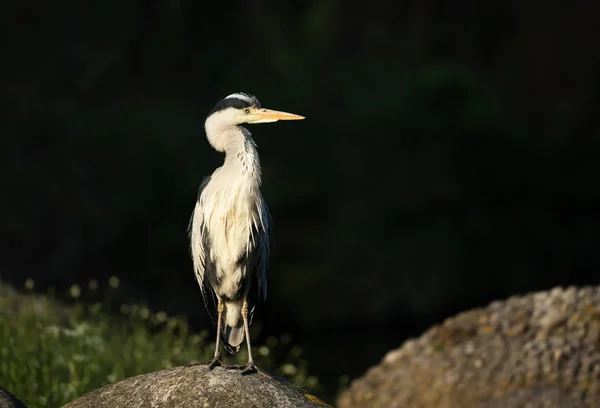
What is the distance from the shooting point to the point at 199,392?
14.1 feet

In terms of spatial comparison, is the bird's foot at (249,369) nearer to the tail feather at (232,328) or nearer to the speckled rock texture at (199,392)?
the speckled rock texture at (199,392)

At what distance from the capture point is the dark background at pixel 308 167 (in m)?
13.0

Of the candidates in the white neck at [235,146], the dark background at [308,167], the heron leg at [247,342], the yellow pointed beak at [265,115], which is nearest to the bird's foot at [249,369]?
the heron leg at [247,342]

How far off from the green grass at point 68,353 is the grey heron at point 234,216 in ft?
5.05

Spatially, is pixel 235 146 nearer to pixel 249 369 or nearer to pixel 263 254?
pixel 263 254

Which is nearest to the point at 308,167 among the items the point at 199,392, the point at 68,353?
the point at 68,353

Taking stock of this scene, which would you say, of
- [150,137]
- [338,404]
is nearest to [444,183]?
[150,137]

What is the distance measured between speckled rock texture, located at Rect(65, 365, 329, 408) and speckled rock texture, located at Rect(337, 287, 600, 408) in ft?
10.1

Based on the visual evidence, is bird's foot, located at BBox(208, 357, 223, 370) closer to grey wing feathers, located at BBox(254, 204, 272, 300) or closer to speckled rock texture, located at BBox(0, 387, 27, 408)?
grey wing feathers, located at BBox(254, 204, 272, 300)

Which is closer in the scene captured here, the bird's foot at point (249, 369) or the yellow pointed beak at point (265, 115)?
the bird's foot at point (249, 369)

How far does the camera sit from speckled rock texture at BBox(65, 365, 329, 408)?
168 inches

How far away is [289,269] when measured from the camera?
1330cm

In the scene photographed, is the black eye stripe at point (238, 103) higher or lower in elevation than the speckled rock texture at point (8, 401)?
higher

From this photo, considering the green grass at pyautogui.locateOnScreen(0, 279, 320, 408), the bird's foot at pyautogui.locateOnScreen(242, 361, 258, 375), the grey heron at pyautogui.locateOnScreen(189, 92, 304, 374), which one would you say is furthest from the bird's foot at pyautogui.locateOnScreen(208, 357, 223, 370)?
the green grass at pyautogui.locateOnScreen(0, 279, 320, 408)
